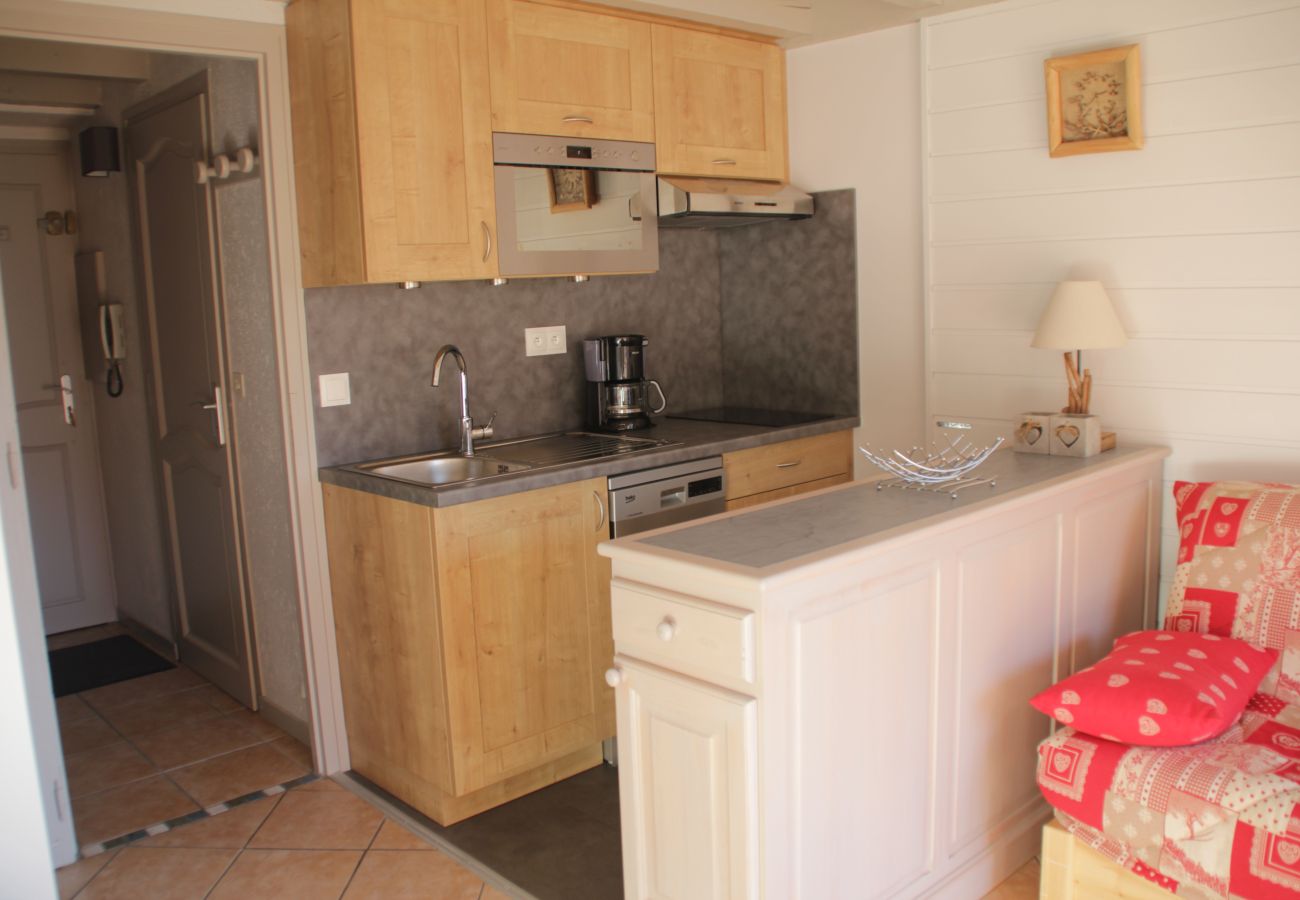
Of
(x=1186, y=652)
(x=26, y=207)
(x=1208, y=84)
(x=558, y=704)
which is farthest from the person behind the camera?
(x=26, y=207)

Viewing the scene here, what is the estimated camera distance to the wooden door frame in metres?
2.81

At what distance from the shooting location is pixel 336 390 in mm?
3213

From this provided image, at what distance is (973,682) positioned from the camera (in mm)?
2398

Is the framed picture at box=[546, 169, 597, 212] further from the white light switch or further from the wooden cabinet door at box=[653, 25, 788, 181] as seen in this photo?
the white light switch

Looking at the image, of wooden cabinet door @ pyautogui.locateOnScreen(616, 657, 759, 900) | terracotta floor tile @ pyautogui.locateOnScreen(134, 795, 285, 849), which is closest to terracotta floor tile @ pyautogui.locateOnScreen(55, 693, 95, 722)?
terracotta floor tile @ pyautogui.locateOnScreen(134, 795, 285, 849)

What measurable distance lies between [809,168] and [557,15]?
113 cm

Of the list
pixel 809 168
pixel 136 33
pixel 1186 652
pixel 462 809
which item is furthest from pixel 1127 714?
pixel 136 33

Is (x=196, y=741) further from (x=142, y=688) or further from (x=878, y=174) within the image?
(x=878, y=174)

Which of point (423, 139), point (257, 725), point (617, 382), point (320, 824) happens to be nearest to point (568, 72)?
point (423, 139)

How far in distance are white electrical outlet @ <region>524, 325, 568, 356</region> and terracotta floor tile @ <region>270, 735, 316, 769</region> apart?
1.47 meters

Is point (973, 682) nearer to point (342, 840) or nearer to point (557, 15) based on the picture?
point (342, 840)

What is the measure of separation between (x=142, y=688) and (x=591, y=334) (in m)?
2.18

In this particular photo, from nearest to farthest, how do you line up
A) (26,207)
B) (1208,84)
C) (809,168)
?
(1208,84) < (809,168) < (26,207)

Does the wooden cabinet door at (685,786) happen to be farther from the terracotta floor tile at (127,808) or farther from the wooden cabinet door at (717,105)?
the wooden cabinet door at (717,105)
